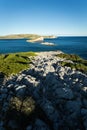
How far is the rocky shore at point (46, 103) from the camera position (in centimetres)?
1672

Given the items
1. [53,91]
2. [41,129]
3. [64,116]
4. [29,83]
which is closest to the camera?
[41,129]

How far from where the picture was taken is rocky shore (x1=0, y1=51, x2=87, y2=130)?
16.7 meters

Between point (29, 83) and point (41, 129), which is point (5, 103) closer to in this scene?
point (29, 83)

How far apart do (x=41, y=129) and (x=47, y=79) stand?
6756 mm

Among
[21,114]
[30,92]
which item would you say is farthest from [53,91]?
[21,114]

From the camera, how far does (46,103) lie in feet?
60.4

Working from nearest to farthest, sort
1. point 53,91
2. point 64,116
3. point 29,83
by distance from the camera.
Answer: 1. point 64,116
2. point 53,91
3. point 29,83

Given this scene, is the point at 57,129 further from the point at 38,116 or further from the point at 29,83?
→ the point at 29,83

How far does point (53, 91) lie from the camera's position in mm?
20000

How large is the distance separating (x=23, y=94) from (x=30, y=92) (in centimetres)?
67

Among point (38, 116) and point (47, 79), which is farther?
point (47, 79)

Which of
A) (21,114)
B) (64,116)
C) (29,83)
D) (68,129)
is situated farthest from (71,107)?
(29,83)

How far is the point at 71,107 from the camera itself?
17.6m

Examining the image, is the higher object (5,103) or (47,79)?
(47,79)
